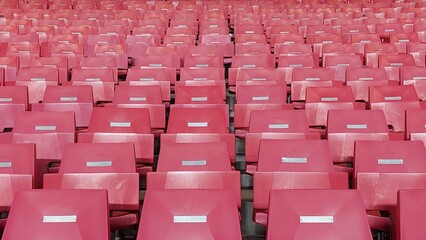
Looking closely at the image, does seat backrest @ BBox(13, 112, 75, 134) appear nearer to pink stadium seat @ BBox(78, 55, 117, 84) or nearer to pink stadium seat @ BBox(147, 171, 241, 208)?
pink stadium seat @ BBox(147, 171, 241, 208)

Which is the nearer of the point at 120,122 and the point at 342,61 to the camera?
the point at 120,122

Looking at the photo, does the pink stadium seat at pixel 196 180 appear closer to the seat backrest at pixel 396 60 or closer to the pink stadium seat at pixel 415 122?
the pink stadium seat at pixel 415 122

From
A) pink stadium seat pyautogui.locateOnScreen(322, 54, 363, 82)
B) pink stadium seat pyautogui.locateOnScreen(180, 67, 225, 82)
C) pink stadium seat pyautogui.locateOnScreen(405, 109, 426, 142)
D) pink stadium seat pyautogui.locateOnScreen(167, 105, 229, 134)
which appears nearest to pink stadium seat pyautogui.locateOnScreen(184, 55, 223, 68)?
pink stadium seat pyautogui.locateOnScreen(180, 67, 225, 82)

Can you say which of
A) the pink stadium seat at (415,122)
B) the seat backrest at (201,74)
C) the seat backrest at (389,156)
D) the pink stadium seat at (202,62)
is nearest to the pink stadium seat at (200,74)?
the seat backrest at (201,74)

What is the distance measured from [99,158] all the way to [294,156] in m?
0.41

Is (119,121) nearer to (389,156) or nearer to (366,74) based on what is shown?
(389,156)

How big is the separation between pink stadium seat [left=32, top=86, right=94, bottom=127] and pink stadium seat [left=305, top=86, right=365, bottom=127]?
23.6 inches

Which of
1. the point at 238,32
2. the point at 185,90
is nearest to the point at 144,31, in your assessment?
the point at 238,32

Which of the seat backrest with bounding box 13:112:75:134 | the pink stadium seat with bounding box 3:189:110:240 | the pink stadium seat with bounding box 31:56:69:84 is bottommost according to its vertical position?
the pink stadium seat with bounding box 3:189:110:240

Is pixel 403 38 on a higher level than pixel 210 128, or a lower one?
higher

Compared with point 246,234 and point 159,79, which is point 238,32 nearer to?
point 159,79

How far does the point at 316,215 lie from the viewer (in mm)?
990

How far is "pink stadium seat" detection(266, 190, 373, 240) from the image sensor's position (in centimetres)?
98

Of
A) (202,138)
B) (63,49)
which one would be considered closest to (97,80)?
(63,49)
